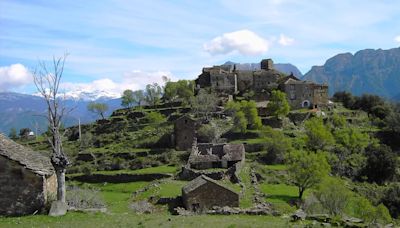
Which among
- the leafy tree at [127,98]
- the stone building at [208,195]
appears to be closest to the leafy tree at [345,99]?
the leafy tree at [127,98]

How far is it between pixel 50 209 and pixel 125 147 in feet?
178

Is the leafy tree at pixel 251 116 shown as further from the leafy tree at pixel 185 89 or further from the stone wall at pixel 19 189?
the stone wall at pixel 19 189

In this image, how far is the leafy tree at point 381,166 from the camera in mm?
60594

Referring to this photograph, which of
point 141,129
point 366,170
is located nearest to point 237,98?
point 141,129

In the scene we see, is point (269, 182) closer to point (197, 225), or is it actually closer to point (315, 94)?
point (197, 225)

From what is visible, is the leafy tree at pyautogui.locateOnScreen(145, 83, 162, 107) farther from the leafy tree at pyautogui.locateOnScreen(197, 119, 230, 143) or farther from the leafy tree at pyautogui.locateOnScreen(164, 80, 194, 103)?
the leafy tree at pyautogui.locateOnScreen(197, 119, 230, 143)

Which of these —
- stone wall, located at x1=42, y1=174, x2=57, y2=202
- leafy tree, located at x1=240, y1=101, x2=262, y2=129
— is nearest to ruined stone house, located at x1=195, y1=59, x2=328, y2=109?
leafy tree, located at x1=240, y1=101, x2=262, y2=129

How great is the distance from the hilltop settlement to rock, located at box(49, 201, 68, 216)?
7 cm

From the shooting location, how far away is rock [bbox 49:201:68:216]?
67.9 feet

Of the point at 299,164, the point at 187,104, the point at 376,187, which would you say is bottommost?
the point at 376,187

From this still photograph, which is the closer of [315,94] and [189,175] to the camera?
[189,175]

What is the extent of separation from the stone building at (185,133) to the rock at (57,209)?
4727cm

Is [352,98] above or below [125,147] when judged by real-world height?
above

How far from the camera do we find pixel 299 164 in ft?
149
